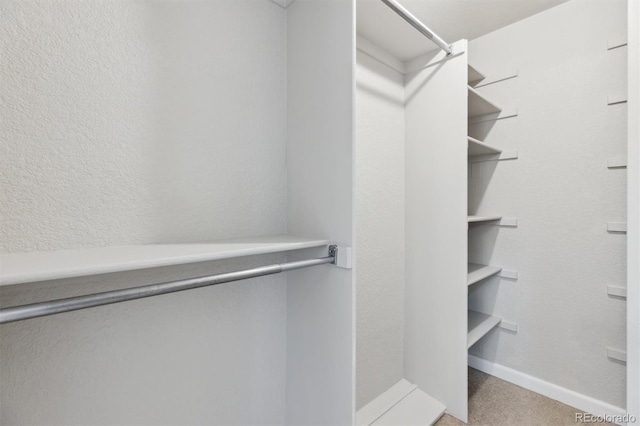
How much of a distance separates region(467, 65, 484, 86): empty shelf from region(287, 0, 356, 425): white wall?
1276 millimetres

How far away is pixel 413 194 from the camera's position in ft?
5.75

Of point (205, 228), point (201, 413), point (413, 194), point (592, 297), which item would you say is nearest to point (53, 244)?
point (205, 228)

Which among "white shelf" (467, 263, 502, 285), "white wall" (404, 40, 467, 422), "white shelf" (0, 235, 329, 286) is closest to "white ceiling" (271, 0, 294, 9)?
"white wall" (404, 40, 467, 422)

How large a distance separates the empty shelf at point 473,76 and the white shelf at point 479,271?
4.26ft

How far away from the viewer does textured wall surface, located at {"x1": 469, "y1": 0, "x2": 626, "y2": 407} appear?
1536 mm

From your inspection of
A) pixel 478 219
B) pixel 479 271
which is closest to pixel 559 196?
pixel 478 219

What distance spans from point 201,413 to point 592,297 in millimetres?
2027

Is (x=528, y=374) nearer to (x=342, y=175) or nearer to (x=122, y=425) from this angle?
(x=342, y=175)

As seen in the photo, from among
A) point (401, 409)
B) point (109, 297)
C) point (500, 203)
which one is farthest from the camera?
point (500, 203)

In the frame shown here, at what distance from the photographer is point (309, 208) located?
113 centimetres

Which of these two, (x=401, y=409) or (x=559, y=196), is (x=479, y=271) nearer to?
(x=559, y=196)

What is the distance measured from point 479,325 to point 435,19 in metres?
1.89

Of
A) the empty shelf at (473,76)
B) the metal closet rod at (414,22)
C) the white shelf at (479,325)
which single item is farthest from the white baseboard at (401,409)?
the empty shelf at (473,76)

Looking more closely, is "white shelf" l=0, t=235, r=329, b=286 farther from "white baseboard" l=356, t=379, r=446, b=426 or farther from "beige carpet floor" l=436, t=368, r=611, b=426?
"beige carpet floor" l=436, t=368, r=611, b=426
